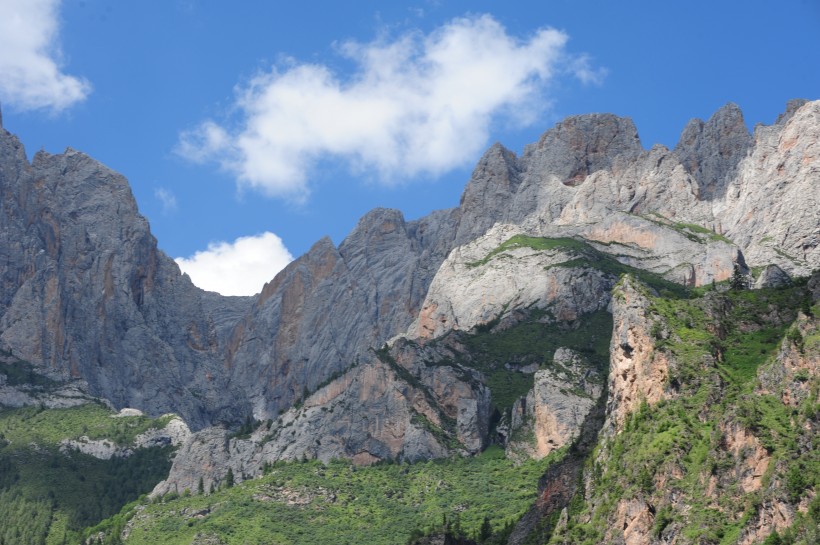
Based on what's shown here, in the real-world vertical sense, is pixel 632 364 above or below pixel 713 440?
above

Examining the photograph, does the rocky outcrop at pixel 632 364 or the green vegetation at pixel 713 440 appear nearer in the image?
the green vegetation at pixel 713 440

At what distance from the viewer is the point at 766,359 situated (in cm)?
13700

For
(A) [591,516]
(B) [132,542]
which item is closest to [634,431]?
(A) [591,516]

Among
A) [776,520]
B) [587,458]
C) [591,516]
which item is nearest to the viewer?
[776,520]

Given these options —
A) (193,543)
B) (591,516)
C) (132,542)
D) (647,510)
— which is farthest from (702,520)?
(132,542)

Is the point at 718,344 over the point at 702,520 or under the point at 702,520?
over

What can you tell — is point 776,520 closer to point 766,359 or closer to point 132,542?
point 766,359

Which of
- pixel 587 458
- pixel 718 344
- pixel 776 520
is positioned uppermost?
pixel 718 344

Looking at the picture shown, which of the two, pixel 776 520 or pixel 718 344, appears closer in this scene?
pixel 776 520

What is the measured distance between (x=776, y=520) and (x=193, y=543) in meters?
95.0

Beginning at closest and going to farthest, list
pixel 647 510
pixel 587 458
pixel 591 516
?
pixel 647 510 < pixel 591 516 < pixel 587 458

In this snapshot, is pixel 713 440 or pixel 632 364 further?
pixel 632 364

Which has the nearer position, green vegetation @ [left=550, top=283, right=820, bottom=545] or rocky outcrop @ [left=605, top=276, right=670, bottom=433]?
green vegetation @ [left=550, top=283, right=820, bottom=545]

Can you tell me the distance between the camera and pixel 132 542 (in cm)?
19875
